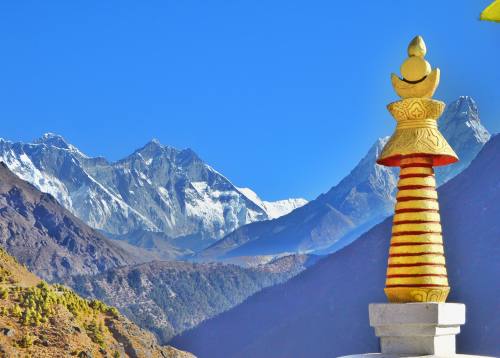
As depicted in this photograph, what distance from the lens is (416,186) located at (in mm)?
17078

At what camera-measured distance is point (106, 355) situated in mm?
106250

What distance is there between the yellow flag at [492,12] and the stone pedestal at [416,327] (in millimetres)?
4892

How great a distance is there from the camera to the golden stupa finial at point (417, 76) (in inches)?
697

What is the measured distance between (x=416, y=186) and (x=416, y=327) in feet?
8.29

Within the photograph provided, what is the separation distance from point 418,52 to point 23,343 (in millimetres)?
82599

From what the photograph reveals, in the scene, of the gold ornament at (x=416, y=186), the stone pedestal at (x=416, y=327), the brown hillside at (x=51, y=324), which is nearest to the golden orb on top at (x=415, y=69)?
the gold ornament at (x=416, y=186)

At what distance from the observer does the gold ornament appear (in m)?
16.5

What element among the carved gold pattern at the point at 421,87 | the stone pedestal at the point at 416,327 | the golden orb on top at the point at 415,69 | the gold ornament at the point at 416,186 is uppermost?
the golden orb on top at the point at 415,69

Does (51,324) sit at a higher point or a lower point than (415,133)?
higher

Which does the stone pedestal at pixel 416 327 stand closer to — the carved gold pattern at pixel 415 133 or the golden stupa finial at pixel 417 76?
the carved gold pattern at pixel 415 133

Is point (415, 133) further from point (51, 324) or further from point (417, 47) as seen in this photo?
point (51, 324)

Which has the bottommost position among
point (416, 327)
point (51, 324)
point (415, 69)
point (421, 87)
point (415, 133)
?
point (416, 327)

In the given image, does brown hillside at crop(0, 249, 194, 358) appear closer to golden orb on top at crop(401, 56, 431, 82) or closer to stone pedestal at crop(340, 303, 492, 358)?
golden orb on top at crop(401, 56, 431, 82)

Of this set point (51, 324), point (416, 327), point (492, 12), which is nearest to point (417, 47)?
point (492, 12)
